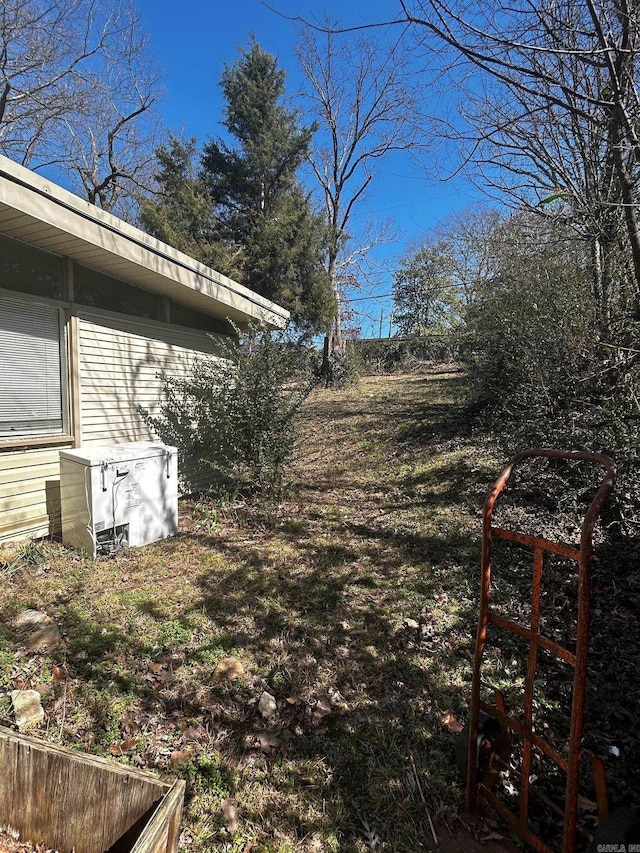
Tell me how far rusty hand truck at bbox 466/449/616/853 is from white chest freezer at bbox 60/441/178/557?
10.9ft

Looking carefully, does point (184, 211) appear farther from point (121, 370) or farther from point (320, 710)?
point (320, 710)

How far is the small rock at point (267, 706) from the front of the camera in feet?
7.06

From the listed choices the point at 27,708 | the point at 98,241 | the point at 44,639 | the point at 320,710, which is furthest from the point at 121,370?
the point at 320,710

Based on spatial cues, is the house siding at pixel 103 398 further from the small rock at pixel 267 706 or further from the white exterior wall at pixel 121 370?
the small rock at pixel 267 706

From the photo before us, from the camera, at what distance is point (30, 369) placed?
12.5 feet

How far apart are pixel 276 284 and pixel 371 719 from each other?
40.3 ft

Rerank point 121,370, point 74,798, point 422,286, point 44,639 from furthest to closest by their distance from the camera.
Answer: point 422,286, point 121,370, point 44,639, point 74,798

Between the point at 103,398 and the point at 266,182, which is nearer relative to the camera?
the point at 103,398

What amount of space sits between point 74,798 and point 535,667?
1710 millimetres

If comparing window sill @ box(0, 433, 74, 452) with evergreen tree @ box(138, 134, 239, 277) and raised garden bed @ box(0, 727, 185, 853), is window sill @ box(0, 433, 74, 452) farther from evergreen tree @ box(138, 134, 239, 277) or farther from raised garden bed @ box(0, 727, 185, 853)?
evergreen tree @ box(138, 134, 239, 277)

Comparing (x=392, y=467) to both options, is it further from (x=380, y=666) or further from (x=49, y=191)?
(x=49, y=191)

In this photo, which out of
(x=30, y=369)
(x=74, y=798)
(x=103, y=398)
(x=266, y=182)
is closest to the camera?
(x=74, y=798)

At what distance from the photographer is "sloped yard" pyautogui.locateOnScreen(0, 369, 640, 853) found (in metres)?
1.74

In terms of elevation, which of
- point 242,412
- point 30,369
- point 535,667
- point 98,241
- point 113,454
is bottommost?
point 535,667
